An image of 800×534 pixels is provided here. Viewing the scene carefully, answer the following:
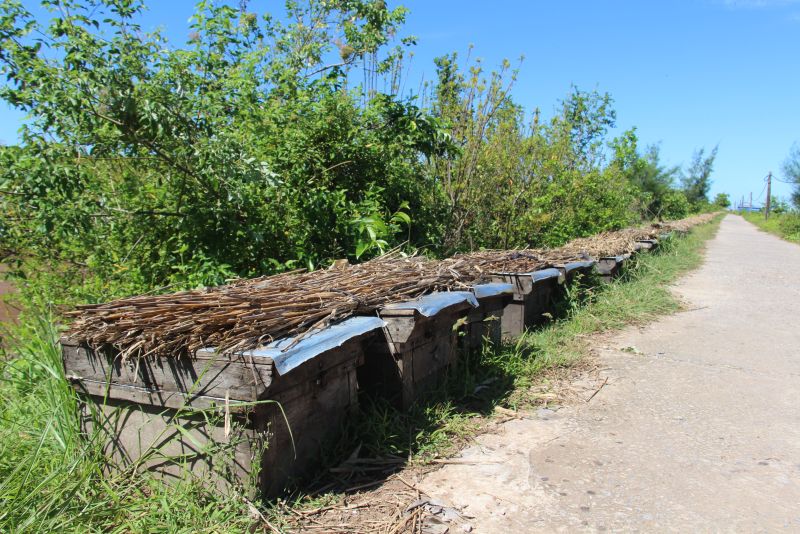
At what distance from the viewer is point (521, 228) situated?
9422mm

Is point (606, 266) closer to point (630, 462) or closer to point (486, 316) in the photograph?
point (486, 316)

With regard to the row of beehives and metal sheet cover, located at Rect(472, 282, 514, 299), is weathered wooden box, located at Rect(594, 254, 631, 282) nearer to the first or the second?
metal sheet cover, located at Rect(472, 282, 514, 299)

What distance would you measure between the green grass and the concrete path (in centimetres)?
30

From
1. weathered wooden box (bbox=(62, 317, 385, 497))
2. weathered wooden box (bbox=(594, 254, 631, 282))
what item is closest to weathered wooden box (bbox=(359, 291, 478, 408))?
weathered wooden box (bbox=(62, 317, 385, 497))

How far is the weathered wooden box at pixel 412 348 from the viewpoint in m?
3.40

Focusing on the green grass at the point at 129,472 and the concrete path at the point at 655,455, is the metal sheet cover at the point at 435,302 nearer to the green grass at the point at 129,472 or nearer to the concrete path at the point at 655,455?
the green grass at the point at 129,472

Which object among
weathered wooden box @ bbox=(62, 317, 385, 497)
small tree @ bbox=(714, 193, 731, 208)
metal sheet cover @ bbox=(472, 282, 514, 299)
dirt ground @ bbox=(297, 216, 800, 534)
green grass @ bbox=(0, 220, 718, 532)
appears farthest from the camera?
small tree @ bbox=(714, 193, 731, 208)

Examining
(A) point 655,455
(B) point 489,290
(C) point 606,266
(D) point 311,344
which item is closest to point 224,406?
(D) point 311,344

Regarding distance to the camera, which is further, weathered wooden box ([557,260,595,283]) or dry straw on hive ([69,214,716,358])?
weathered wooden box ([557,260,595,283])

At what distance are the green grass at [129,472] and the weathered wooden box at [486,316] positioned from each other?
15 cm

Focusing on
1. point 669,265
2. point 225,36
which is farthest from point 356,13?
point 669,265

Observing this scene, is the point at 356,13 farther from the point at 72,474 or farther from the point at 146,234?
the point at 72,474

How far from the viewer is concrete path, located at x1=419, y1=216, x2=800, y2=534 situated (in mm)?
2717

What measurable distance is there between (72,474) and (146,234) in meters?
2.96
